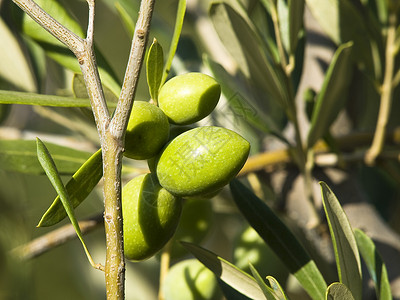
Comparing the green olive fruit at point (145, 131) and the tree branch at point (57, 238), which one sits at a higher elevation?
the green olive fruit at point (145, 131)

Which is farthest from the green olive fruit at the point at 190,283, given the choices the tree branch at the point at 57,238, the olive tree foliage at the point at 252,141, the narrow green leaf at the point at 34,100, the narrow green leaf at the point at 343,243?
the narrow green leaf at the point at 34,100

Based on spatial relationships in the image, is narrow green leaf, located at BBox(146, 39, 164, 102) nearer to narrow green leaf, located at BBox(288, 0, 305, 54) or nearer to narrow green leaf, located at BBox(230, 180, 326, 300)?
narrow green leaf, located at BBox(230, 180, 326, 300)

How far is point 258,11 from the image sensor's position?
0.96 metres

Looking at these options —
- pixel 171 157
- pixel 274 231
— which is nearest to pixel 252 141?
pixel 274 231

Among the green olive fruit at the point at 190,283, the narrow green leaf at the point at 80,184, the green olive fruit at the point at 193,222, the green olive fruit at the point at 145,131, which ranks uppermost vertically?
the green olive fruit at the point at 145,131

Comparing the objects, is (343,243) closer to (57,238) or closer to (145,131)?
(145,131)

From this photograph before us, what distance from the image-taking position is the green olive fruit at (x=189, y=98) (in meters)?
0.55

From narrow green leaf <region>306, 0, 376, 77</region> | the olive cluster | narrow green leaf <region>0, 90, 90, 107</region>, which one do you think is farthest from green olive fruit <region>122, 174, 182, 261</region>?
narrow green leaf <region>306, 0, 376, 77</region>

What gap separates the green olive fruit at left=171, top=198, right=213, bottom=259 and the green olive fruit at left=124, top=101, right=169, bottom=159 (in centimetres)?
28

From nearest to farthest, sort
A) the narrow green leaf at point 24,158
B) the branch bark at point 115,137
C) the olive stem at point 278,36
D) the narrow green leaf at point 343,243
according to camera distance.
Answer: the branch bark at point 115,137 < the narrow green leaf at point 343,243 < the narrow green leaf at point 24,158 < the olive stem at point 278,36

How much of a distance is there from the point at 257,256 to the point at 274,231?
0.19 meters

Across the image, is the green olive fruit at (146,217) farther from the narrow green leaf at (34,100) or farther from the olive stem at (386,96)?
the olive stem at (386,96)

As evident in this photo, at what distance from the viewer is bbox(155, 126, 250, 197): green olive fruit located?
502mm

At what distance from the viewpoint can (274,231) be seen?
2.12 ft
